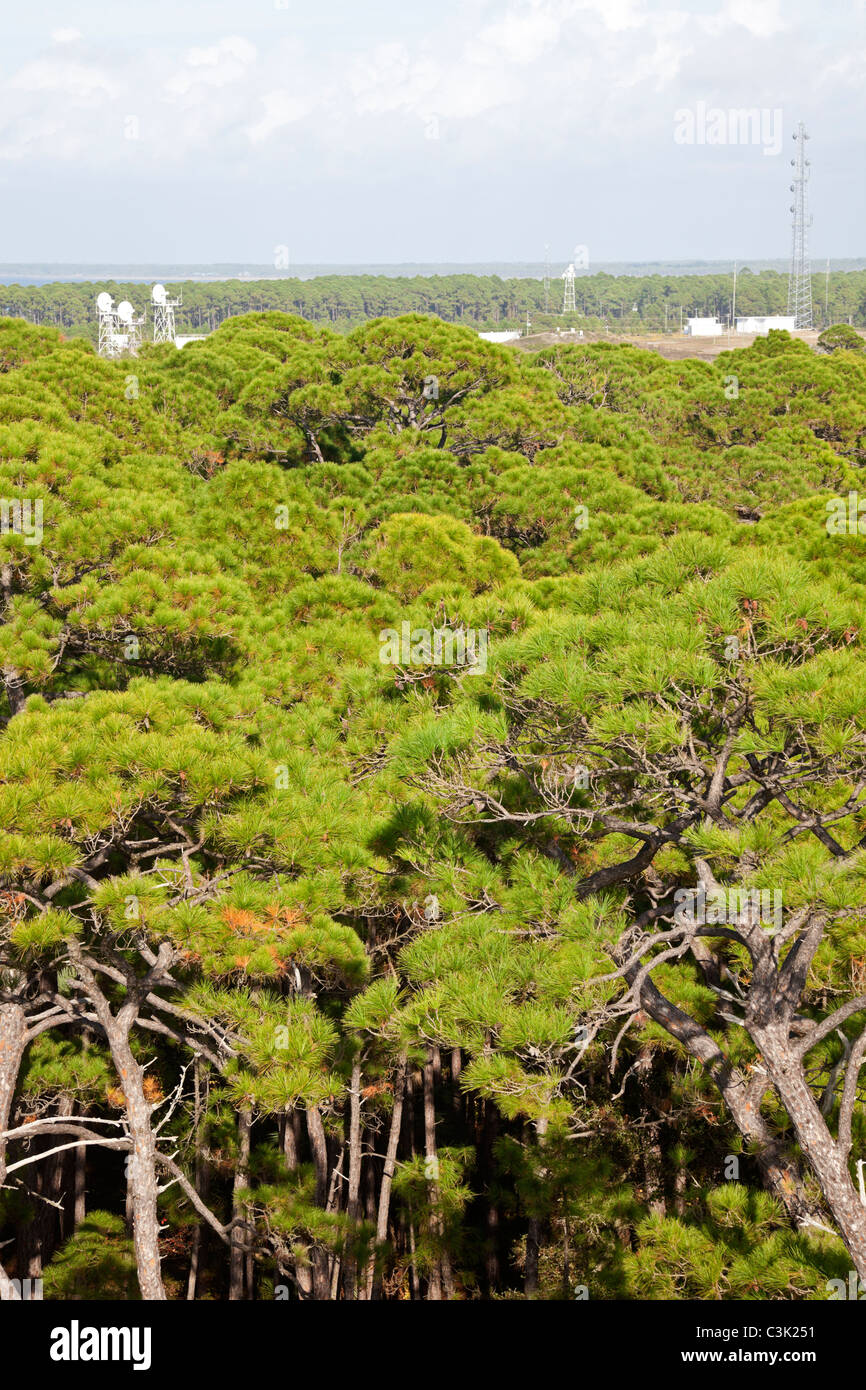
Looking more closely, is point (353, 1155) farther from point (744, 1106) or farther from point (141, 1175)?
point (744, 1106)

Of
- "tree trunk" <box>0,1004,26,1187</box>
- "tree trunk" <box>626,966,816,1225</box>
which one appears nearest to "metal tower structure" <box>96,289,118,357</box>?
"tree trunk" <box>0,1004,26,1187</box>

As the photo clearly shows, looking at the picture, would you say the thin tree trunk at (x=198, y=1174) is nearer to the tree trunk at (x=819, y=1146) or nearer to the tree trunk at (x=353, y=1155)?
the tree trunk at (x=353, y=1155)

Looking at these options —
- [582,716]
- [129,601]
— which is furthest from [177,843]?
[582,716]

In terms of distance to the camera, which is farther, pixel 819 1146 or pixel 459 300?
pixel 459 300

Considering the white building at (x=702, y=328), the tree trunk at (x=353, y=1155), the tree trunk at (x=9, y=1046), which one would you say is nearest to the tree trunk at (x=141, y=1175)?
the tree trunk at (x=9, y=1046)

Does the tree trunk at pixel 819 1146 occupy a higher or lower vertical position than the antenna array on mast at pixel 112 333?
lower

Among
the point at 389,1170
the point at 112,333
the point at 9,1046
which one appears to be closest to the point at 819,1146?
the point at 9,1046

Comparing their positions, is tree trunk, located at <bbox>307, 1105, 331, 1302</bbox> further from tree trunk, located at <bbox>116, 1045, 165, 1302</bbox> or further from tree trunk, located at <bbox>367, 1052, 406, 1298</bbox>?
tree trunk, located at <bbox>116, 1045, 165, 1302</bbox>
